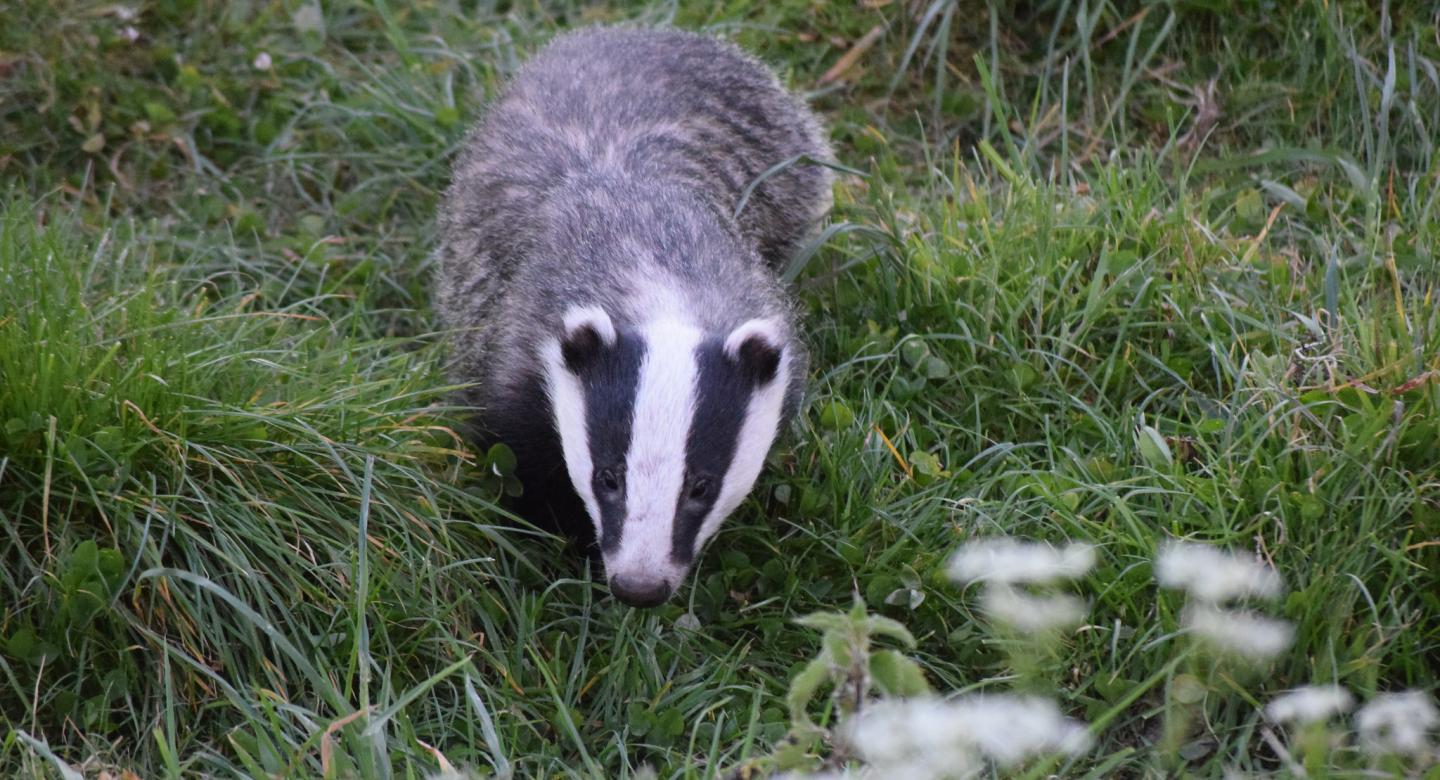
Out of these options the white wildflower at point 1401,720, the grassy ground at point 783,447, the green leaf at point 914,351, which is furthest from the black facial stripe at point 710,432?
Result: the white wildflower at point 1401,720

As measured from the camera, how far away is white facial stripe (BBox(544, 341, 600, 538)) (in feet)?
12.1

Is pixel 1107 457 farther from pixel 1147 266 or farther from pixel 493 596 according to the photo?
pixel 493 596

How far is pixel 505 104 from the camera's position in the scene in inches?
200

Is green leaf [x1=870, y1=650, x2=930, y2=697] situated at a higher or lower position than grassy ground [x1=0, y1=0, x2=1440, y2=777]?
higher

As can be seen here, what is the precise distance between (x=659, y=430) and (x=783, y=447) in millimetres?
730

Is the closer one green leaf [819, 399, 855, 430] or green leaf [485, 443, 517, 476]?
green leaf [485, 443, 517, 476]

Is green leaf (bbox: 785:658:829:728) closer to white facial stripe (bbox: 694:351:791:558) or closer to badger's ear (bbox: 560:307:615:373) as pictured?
white facial stripe (bbox: 694:351:791:558)

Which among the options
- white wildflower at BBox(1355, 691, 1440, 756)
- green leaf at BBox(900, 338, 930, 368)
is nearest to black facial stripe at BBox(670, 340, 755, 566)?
green leaf at BBox(900, 338, 930, 368)

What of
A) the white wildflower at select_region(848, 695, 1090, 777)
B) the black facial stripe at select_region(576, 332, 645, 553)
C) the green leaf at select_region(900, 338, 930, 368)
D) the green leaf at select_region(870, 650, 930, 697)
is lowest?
the green leaf at select_region(900, 338, 930, 368)

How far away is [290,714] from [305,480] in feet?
1.96

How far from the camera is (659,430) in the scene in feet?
11.6

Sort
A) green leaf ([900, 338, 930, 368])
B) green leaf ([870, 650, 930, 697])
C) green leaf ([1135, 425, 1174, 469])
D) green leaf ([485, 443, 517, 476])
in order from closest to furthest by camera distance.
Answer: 1. green leaf ([870, 650, 930, 697])
2. green leaf ([1135, 425, 1174, 469])
3. green leaf ([485, 443, 517, 476])
4. green leaf ([900, 338, 930, 368])

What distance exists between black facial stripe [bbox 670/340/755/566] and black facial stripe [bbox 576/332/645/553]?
14 cm

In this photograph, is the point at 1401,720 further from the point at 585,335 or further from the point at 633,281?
the point at 633,281
